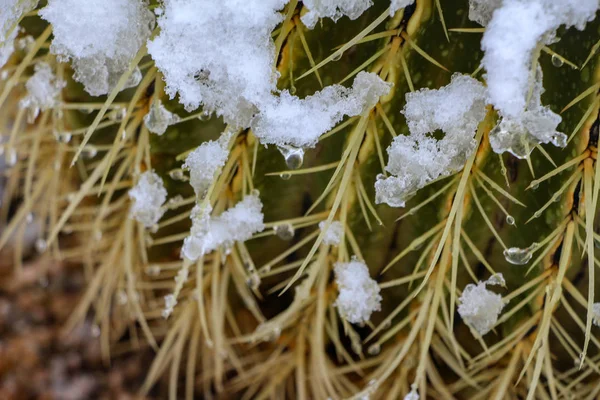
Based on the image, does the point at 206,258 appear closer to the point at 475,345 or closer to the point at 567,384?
the point at 475,345

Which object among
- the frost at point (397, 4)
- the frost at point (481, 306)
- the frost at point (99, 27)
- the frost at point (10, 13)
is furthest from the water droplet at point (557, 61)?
the frost at point (10, 13)

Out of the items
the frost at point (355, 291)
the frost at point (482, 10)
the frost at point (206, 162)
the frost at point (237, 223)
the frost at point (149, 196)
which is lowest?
the frost at point (355, 291)

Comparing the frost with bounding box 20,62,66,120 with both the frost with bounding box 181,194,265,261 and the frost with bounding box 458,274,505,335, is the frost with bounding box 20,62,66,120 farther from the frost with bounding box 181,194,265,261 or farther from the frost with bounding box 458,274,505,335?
the frost with bounding box 458,274,505,335

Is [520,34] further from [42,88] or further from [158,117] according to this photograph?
[42,88]

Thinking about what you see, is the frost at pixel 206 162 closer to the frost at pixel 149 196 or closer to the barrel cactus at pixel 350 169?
the barrel cactus at pixel 350 169

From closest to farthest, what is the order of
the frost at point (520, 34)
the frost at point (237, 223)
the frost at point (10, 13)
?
the frost at point (520, 34)
the frost at point (10, 13)
the frost at point (237, 223)

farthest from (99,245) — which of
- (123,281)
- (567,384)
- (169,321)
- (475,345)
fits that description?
(567,384)

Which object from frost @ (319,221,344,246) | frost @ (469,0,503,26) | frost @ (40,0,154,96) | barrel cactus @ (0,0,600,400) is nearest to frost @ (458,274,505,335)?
barrel cactus @ (0,0,600,400)

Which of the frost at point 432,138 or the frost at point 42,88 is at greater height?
the frost at point 42,88
